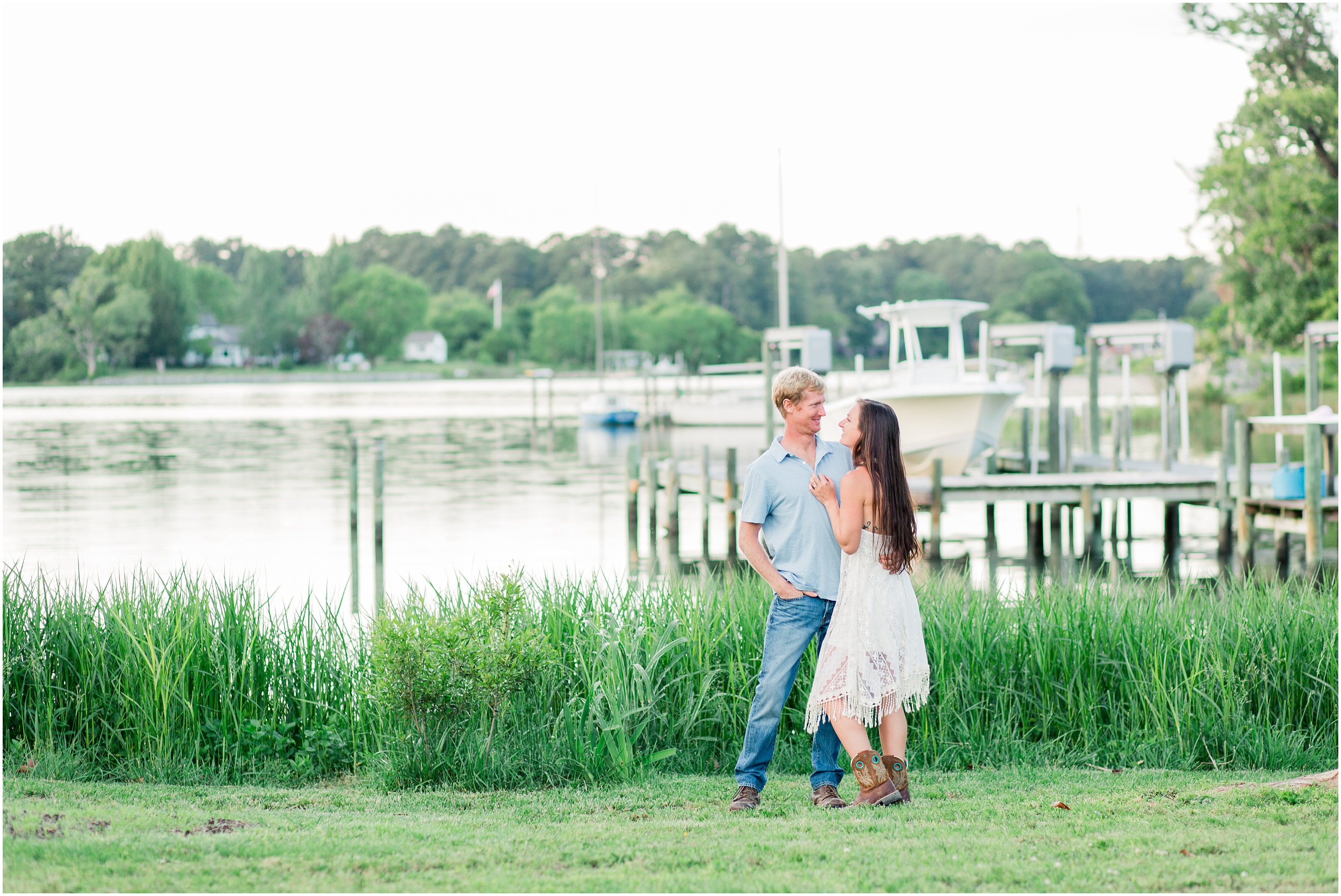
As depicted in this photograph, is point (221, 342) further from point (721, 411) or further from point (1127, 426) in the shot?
point (1127, 426)

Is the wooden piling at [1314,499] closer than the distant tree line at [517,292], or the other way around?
the wooden piling at [1314,499]

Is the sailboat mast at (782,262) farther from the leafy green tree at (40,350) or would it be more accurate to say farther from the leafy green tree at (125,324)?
the leafy green tree at (125,324)

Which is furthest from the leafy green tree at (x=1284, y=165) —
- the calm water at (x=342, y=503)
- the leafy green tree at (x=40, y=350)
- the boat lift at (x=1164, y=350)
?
the leafy green tree at (x=40, y=350)

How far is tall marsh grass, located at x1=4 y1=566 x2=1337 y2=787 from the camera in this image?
675cm

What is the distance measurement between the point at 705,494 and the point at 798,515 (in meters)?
16.3

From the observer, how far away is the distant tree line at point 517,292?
318 ft

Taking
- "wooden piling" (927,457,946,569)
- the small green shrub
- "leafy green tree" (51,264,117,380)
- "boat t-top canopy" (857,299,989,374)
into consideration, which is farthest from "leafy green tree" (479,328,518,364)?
the small green shrub

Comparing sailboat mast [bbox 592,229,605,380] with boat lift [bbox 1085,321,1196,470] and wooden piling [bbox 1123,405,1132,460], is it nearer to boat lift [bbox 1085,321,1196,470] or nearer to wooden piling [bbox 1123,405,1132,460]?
wooden piling [bbox 1123,405,1132,460]

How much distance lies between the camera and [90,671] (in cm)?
747

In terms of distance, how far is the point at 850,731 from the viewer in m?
5.55

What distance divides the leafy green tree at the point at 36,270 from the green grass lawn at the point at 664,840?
82787 millimetres

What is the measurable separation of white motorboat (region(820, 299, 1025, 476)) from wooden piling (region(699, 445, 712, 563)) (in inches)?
81.7

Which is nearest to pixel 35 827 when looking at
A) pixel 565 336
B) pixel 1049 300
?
pixel 1049 300

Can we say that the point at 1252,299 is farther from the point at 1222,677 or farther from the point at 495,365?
the point at 495,365
